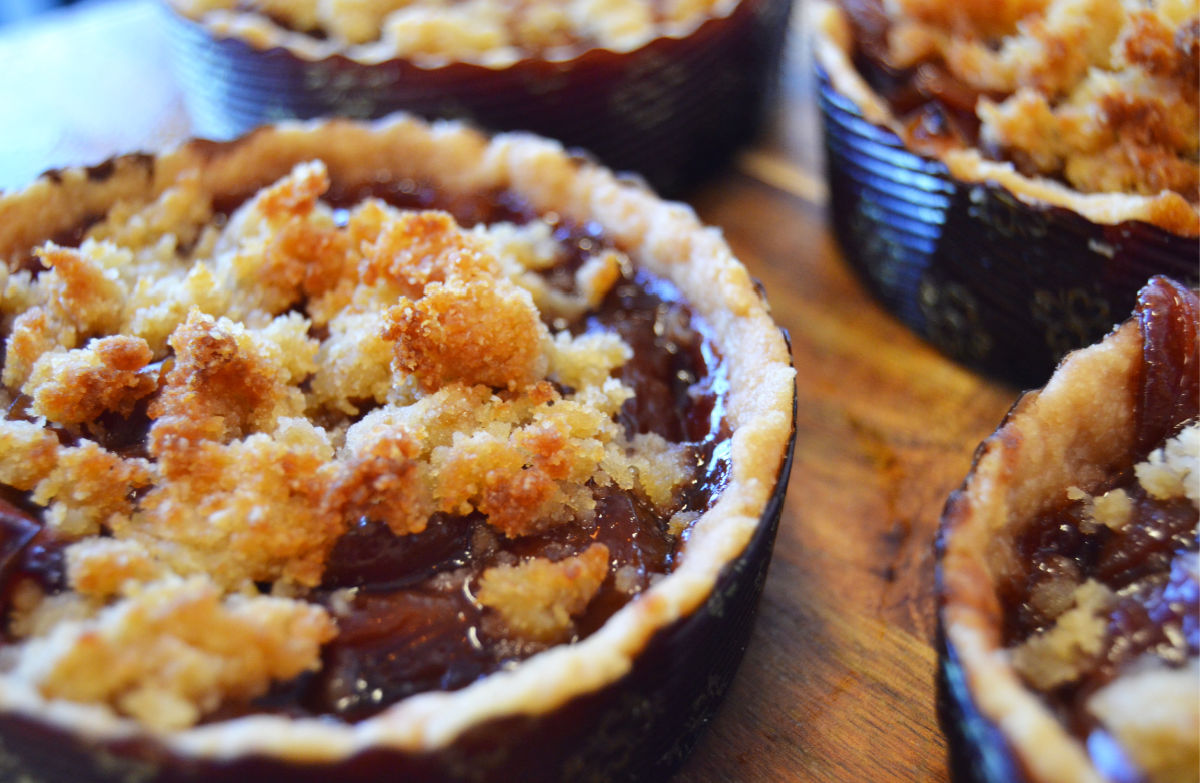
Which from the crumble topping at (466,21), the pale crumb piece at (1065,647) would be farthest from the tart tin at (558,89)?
the pale crumb piece at (1065,647)

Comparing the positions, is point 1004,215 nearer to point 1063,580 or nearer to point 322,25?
point 1063,580

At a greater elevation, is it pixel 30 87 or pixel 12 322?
pixel 12 322

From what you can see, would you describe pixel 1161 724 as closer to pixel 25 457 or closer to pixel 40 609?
pixel 40 609

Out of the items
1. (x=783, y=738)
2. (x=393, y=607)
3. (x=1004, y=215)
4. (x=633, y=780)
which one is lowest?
(x=783, y=738)

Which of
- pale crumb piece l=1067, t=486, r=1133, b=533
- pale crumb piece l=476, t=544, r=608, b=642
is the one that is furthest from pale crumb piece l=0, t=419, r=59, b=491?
pale crumb piece l=1067, t=486, r=1133, b=533

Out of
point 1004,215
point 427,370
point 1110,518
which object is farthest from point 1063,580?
point 427,370

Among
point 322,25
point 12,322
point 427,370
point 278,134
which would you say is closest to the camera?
point 427,370

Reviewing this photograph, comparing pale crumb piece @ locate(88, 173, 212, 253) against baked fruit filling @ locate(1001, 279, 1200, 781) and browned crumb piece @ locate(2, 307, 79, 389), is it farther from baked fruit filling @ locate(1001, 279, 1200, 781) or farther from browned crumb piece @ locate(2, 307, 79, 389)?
baked fruit filling @ locate(1001, 279, 1200, 781)

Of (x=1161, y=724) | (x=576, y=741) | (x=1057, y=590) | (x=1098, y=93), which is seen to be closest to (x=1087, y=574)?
(x=1057, y=590)
